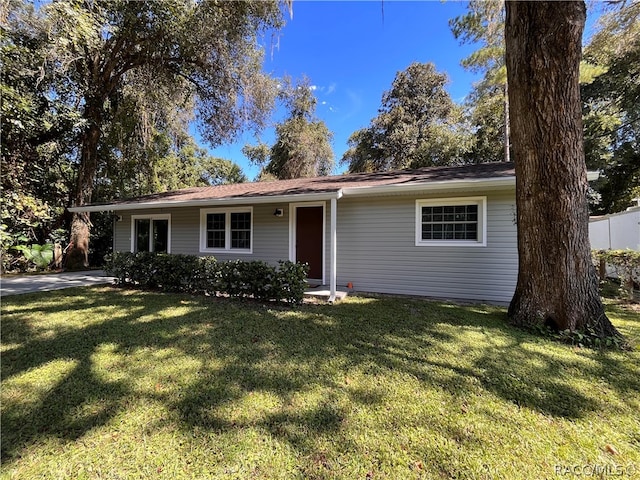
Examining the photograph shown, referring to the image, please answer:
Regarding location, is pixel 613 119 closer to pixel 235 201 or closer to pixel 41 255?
pixel 235 201

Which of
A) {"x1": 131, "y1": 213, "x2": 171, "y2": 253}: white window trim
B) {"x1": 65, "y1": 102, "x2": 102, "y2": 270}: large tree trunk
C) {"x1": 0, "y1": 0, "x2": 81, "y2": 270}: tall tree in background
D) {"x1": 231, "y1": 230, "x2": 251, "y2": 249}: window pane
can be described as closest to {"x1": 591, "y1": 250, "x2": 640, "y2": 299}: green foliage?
{"x1": 231, "y1": 230, "x2": 251, "y2": 249}: window pane

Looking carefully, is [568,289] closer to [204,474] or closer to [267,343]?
[267,343]

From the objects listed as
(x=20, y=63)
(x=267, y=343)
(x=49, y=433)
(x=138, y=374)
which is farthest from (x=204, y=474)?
(x=20, y=63)

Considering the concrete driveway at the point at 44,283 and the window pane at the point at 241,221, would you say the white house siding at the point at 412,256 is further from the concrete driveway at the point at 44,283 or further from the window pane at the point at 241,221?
the concrete driveway at the point at 44,283

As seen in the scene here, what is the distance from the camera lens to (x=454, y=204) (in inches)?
270

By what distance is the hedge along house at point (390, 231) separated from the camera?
6.48 metres

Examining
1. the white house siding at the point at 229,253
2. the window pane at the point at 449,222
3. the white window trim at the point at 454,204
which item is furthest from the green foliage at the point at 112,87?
the window pane at the point at 449,222

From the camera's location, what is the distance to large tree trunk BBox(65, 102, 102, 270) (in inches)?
459

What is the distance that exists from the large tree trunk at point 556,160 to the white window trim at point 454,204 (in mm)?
2140

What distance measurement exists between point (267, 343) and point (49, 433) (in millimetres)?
2159

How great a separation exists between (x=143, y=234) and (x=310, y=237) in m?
6.39

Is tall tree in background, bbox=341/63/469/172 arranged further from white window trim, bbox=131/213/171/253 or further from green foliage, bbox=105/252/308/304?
green foliage, bbox=105/252/308/304

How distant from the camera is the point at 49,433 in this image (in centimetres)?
230

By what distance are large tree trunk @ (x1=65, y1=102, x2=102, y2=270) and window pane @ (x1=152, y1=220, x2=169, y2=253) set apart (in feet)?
11.8
